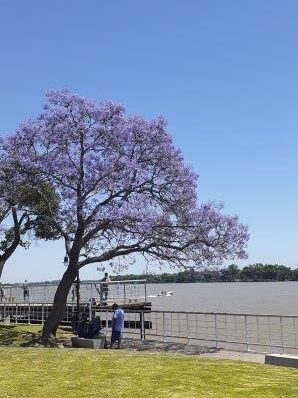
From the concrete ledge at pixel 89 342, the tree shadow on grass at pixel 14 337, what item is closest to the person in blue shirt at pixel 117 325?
the concrete ledge at pixel 89 342

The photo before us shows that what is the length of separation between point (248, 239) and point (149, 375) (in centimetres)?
1234

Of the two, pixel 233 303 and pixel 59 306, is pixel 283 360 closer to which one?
pixel 59 306

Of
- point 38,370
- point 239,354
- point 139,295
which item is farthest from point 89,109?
point 139,295

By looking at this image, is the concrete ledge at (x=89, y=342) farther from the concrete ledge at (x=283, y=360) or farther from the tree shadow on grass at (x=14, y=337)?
the concrete ledge at (x=283, y=360)

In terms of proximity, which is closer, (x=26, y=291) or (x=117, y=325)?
(x=117, y=325)

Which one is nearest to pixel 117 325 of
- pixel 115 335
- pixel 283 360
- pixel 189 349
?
pixel 115 335

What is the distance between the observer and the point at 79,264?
75.2 feet

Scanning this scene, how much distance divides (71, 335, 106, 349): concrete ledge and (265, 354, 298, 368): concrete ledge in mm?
6879

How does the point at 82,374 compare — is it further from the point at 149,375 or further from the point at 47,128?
the point at 47,128

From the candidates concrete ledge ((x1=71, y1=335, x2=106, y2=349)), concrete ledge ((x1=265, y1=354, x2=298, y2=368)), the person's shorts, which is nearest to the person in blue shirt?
the person's shorts

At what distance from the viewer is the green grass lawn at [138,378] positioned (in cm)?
950

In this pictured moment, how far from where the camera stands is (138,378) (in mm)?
10727

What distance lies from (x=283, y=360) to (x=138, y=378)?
4187 mm

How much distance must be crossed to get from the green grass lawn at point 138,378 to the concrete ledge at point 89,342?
4811 millimetres
